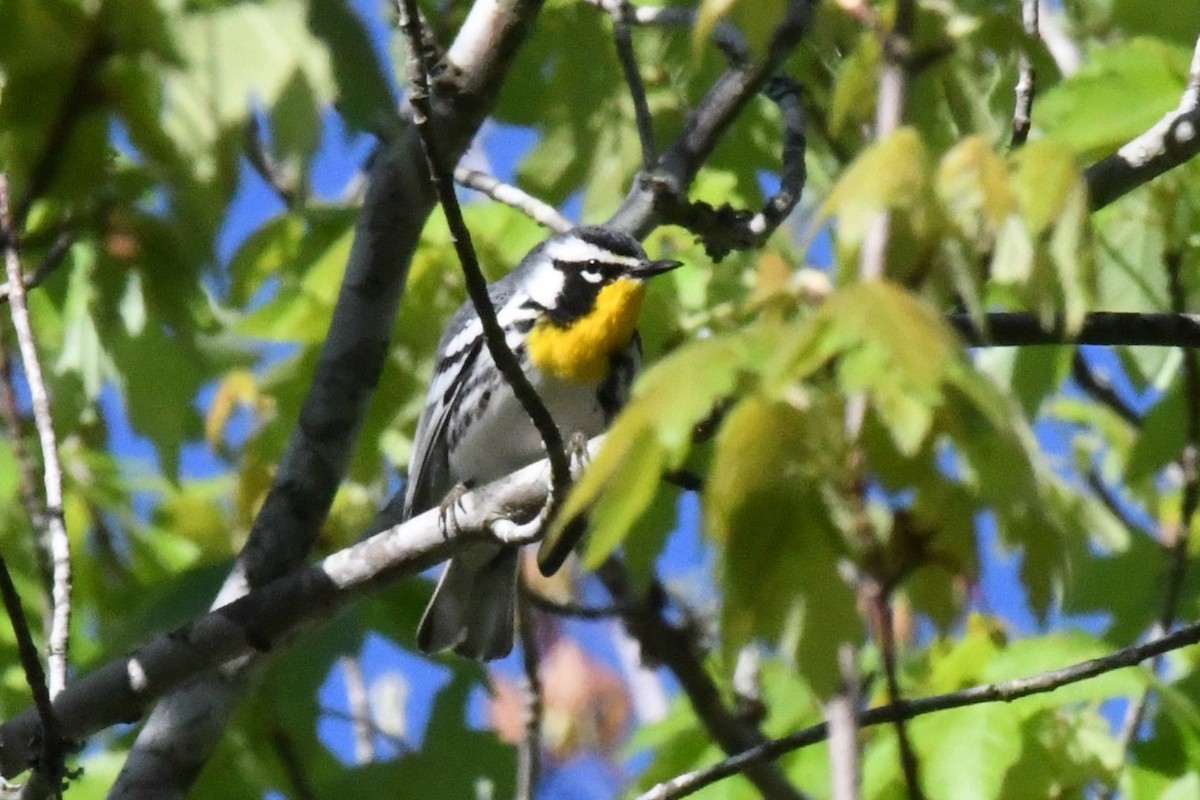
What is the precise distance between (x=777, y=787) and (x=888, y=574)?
61.0 inches

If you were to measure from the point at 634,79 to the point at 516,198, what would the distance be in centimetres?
40

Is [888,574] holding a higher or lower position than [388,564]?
lower

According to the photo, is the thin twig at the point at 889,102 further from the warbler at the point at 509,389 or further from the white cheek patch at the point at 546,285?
the white cheek patch at the point at 546,285

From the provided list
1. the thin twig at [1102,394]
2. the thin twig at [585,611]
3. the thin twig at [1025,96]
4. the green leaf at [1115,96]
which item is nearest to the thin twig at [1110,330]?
the thin twig at [1025,96]

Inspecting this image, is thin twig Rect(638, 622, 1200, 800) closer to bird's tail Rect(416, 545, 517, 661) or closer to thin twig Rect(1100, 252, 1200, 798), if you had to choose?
thin twig Rect(1100, 252, 1200, 798)

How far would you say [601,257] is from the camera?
3.57 metres

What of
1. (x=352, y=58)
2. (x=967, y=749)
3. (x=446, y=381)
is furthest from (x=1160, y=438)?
(x=352, y=58)

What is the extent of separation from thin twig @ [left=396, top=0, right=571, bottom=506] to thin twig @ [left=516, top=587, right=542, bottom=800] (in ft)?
3.39

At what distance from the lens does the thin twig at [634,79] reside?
3.21 meters

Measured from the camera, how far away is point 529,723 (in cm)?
345

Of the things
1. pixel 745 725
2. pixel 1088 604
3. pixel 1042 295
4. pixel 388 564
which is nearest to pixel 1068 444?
pixel 1088 604

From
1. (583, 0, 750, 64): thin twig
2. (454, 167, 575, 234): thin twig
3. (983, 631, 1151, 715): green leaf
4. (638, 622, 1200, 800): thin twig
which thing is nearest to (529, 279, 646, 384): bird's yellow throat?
(454, 167, 575, 234): thin twig

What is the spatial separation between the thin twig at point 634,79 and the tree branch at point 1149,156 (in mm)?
950

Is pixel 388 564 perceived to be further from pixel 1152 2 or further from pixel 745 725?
pixel 1152 2
